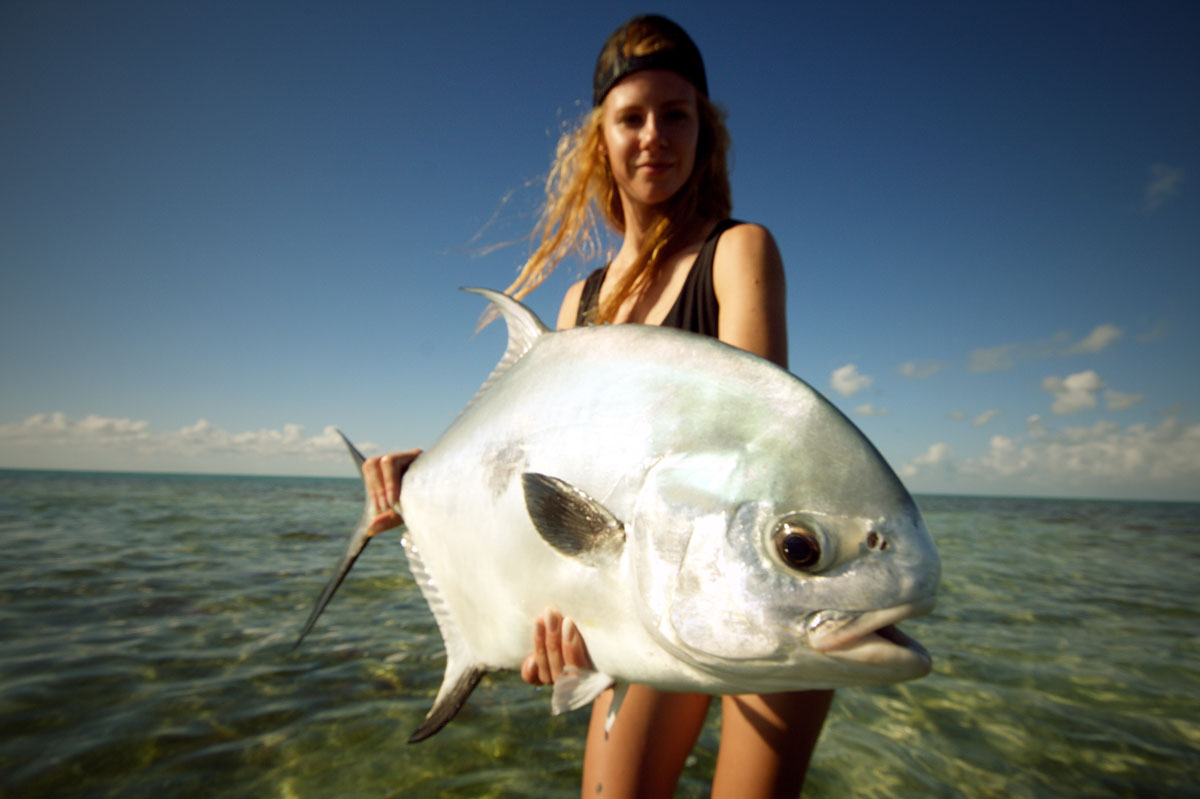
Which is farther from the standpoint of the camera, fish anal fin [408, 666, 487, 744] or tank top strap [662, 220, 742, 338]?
tank top strap [662, 220, 742, 338]

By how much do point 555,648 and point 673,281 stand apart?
56.0 inches

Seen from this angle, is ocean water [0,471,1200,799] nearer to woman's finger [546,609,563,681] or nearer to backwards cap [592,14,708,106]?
woman's finger [546,609,563,681]

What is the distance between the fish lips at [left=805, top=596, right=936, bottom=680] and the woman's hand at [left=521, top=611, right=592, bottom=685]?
1.84ft

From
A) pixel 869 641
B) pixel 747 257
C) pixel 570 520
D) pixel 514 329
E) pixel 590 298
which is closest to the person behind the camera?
pixel 869 641

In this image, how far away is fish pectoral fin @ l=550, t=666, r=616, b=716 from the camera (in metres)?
1.31

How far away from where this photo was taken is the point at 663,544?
1.17 m

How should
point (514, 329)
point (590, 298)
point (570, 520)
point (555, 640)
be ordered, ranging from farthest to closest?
point (590, 298), point (514, 329), point (555, 640), point (570, 520)

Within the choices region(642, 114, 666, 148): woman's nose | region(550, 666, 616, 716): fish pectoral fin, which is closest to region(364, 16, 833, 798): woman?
region(642, 114, 666, 148): woman's nose

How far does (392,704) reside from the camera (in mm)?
3570

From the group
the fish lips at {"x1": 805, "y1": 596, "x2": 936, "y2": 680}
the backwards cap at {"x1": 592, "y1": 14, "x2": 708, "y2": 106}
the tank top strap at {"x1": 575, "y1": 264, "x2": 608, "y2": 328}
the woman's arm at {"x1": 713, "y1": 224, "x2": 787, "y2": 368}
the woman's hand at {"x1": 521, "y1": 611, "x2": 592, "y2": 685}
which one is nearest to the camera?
the fish lips at {"x1": 805, "y1": 596, "x2": 936, "y2": 680}

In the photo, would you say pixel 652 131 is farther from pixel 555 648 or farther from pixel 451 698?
pixel 451 698

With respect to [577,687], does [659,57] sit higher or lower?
higher

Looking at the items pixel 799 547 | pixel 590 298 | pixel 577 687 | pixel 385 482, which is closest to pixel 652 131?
pixel 590 298

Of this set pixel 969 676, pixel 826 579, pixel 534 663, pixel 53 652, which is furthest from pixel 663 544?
pixel 53 652
